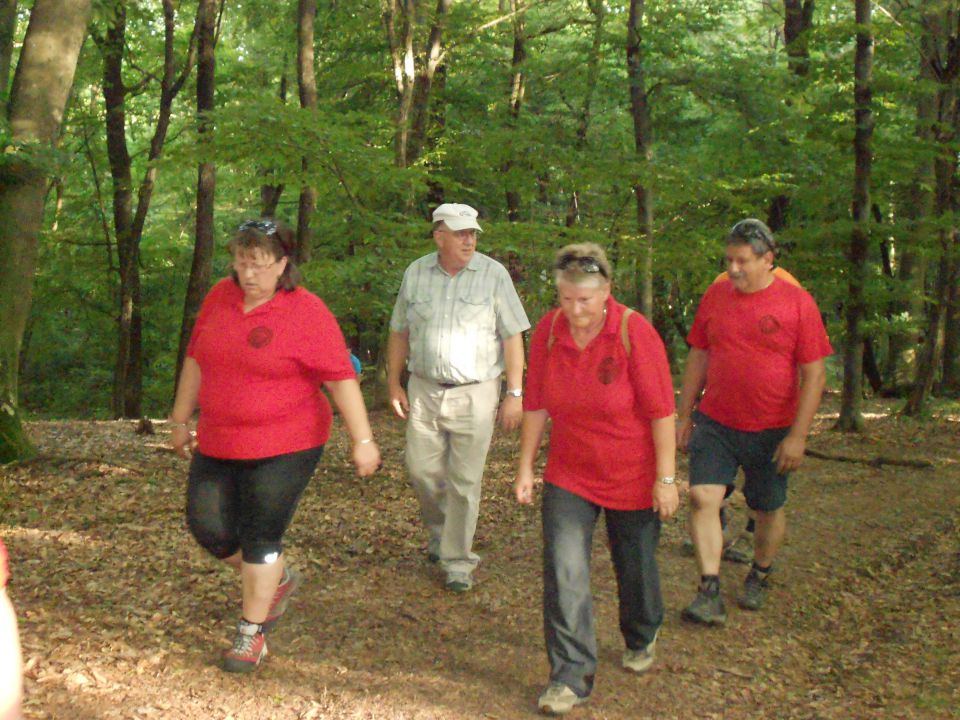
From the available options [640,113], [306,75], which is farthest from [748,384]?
[640,113]

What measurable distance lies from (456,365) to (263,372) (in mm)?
1747

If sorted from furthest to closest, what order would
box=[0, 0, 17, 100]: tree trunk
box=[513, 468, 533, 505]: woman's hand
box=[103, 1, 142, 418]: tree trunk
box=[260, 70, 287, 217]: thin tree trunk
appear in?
box=[260, 70, 287, 217]: thin tree trunk → box=[103, 1, 142, 418]: tree trunk → box=[0, 0, 17, 100]: tree trunk → box=[513, 468, 533, 505]: woman's hand

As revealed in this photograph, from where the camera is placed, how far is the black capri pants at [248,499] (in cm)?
437

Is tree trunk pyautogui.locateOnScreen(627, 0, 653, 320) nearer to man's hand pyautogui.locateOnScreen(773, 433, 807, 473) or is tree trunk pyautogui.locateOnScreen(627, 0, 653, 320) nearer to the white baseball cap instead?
the white baseball cap

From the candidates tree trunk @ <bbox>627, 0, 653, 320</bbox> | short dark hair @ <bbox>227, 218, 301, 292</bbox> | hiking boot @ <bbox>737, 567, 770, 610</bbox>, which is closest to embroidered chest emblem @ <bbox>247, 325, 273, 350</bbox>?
short dark hair @ <bbox>227, 218, 301, 292</bbox>

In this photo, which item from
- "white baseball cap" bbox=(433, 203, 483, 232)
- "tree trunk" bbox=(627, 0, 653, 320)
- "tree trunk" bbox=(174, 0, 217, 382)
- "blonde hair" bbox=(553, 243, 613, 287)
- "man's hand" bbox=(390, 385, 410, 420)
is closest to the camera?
"blonde hair" bbox=(553, 243, 613, 287)

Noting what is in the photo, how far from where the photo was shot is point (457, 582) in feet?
19.6

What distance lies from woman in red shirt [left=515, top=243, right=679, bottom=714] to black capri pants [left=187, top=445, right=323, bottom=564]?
3.17ft

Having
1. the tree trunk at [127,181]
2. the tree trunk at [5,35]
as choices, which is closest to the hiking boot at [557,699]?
the tree trunk at [5,35]

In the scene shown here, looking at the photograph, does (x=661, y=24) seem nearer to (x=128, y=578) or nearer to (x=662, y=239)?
(x=662, y=239)

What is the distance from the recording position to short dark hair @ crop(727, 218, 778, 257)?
5.35 meters

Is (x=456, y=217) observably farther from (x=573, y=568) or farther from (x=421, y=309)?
(x=573, y=568)

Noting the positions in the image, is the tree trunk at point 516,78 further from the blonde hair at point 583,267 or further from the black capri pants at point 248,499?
the black capri pants at point 248,499

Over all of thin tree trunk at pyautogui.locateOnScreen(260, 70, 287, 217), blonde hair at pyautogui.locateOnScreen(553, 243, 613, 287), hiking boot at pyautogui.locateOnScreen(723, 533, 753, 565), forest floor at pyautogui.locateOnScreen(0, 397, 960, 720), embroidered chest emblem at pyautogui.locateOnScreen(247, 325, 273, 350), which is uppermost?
thin tree trunk at pyautogui.locateOnScreen(260, 70, 287, 217)
